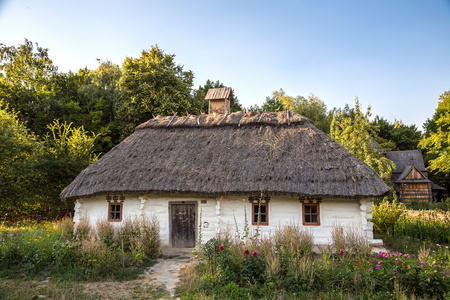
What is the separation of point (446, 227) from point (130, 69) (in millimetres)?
20662

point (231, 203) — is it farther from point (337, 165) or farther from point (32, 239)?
point (32, 239)

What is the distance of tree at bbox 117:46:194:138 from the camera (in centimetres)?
2020

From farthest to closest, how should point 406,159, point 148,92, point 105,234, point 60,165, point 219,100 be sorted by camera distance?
point 406,159 < point 148,92 < point 219,100 < point 60,165 < point 105,234

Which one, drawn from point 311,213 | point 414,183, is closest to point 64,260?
point 311,213

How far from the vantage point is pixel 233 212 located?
377 inches

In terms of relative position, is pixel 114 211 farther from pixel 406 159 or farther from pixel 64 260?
pixel 406 159

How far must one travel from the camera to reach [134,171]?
10375 millimetres

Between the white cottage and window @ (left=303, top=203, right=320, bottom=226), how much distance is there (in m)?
0.03

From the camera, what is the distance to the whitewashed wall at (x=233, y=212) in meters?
9.18

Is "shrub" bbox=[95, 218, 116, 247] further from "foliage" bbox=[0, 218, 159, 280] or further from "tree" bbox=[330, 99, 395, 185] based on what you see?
"tree" bbox=[330, 99, 395, 185]

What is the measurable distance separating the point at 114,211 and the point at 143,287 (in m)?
5.13

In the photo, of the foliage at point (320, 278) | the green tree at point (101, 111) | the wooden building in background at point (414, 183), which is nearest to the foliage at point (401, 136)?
the wooden building in background at point (414, 183)

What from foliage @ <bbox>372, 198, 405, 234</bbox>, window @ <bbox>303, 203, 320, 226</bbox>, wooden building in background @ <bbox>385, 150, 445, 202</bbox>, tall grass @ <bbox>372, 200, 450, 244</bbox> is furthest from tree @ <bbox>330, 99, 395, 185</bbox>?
wooden building in background @ <bbox>385, 150, 445, 202</bbox>

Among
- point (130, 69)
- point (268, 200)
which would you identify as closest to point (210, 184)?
point (268, 200)
